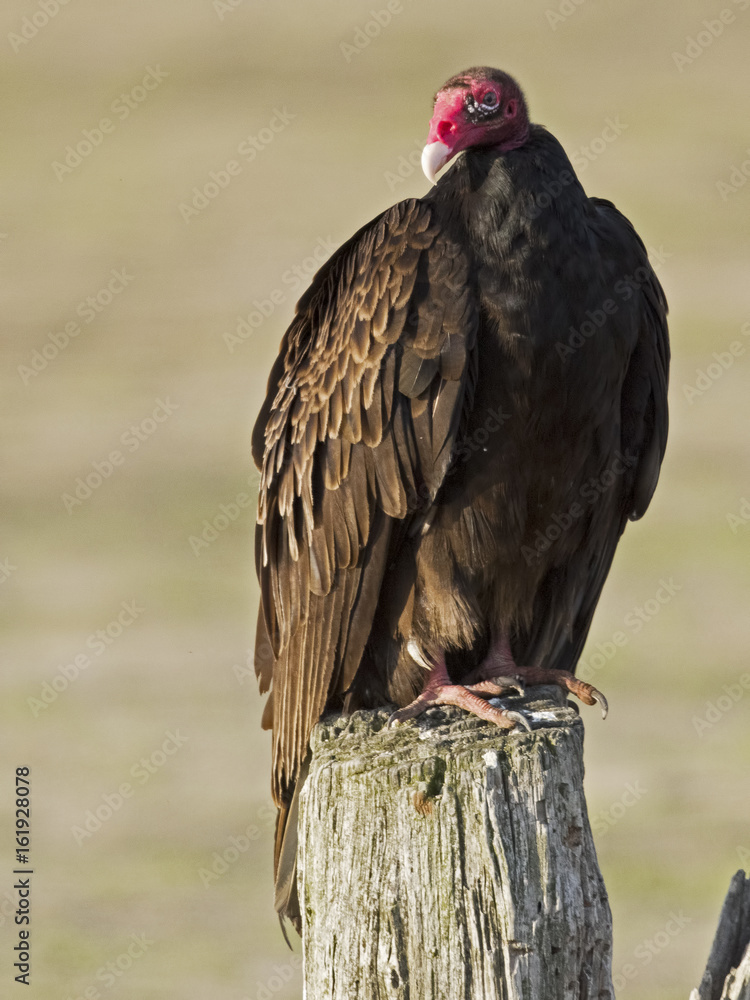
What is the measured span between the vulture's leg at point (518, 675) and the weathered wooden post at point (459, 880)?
33.6 inches

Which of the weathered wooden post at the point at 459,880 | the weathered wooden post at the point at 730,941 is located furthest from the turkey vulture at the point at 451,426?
the weathered wooden post at the point at 730,941

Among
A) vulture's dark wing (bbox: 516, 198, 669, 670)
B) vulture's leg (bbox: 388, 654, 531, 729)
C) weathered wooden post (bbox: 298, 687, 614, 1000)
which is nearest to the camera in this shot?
weathered wooden post (bbox: 298, 687, 614, 1000)

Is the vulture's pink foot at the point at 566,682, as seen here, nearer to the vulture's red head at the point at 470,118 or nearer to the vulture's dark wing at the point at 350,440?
the vulture's dark wing at the point at 350,440

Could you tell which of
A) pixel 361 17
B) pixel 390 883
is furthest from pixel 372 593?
pixel 361 17

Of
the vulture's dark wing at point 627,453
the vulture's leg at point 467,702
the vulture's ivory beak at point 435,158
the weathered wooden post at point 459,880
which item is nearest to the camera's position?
the weathered wooden post at point 459,880

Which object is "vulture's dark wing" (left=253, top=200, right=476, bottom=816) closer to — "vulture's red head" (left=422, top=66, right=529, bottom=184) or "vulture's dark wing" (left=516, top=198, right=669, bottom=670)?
A: "vulture's red head" (left=422, top=66, right=529, bottom=184)

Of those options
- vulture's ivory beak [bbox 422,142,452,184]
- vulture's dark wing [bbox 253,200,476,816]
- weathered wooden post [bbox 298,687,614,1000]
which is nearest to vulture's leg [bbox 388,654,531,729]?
vulture's dark wing [bbox 253,200,476,816]

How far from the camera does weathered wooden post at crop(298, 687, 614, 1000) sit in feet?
10.4

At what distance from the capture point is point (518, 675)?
4551mm

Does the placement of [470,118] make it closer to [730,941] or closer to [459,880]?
[459,880]

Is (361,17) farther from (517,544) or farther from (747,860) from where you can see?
(517,544)

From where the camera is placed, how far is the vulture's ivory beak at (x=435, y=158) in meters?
4.27

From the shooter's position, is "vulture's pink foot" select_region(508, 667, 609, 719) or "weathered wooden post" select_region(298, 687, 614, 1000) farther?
"vulture's pink foot" select_region(508, 667, 609, 719)

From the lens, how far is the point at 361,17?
27.9 m
